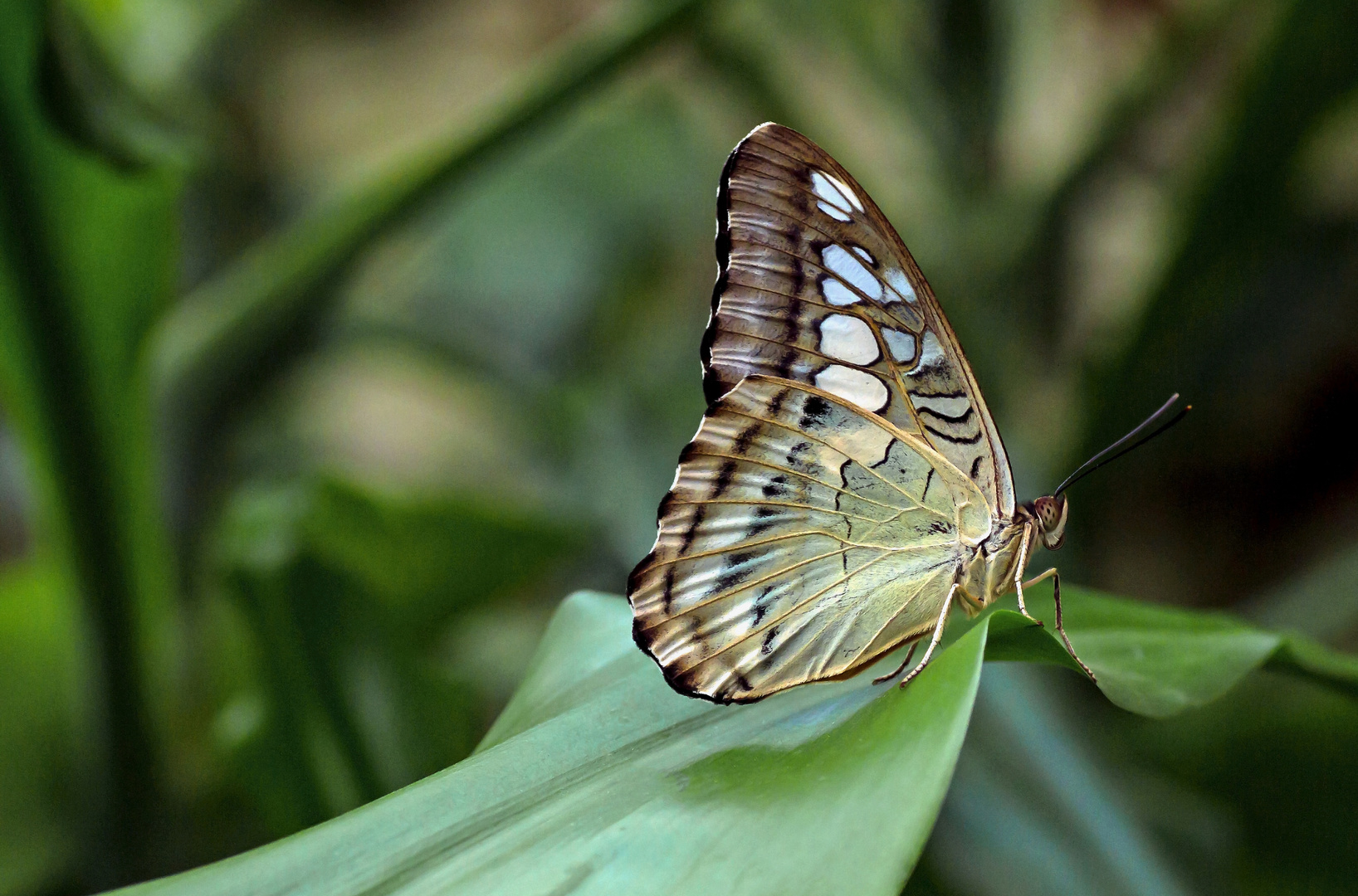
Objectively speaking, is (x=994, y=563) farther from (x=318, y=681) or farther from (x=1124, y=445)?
(x=1124, y=445)

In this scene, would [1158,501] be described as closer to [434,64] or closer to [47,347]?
[47,347]

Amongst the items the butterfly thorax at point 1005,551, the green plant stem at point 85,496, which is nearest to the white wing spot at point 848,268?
the butterfly thorax at point 1005,551

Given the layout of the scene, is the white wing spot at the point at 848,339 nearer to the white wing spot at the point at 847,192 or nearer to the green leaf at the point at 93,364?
the white wing spot at the point at 847,192

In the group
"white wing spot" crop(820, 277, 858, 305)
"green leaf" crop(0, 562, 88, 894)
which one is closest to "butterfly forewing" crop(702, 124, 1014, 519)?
"white wing spot" crop(820, 277, 858, 305)

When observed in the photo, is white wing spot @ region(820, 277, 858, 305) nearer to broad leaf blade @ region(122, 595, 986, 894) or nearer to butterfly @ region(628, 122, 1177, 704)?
butterfly @ region(628, 122, 1177, 704)

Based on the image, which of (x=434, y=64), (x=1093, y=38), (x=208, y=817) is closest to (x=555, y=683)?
(x=208, y=817)

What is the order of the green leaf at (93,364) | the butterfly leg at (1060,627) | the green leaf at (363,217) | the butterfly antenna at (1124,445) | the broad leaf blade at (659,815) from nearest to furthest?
the broad leaf blade at (659,815) < the butterfly leg at (1060,627) < the butterfly antenna at (1124,445) < the green leaf at (93,364) < the green leaf at (363,217)

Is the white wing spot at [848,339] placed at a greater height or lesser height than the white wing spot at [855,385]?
greater
